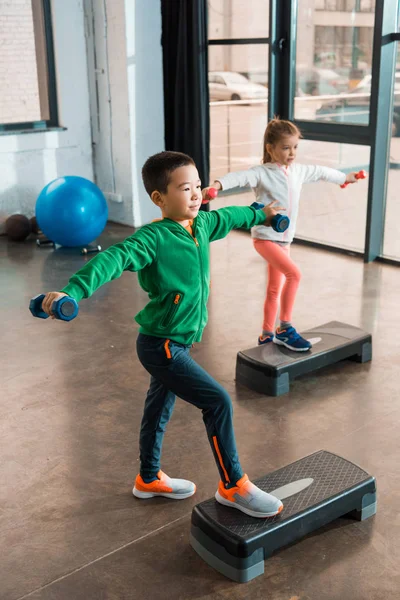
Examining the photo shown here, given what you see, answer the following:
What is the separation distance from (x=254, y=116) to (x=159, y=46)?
1.04m

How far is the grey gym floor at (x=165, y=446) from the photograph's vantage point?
2154 mm

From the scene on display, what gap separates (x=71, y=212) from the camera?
18.4 feet

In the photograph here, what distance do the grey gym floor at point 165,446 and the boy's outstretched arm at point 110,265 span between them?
2.97ft

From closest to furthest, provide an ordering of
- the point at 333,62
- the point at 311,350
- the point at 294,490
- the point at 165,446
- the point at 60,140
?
the point at 294,490 → the point at 165,446 → the point at 311,350 → the point at 333,62 → the point at 60,140

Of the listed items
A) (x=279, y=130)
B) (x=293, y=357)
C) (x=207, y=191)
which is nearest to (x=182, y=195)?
(x=207, y=191)

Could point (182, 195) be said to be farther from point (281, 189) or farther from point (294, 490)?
point (281, 189)

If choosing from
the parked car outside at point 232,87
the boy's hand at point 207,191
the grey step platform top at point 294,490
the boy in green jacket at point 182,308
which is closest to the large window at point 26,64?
the parked car outside at point 232,87

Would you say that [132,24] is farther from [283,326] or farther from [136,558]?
[136,558]

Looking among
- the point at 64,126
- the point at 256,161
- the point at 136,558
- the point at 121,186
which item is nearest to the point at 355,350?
the point at 136,558

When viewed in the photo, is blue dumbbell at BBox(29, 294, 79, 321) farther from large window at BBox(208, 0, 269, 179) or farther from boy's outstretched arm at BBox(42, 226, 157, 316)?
large window at BBox(208, 0, 269, 179)

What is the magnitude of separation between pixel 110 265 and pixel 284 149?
1700mm

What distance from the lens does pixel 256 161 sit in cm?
639

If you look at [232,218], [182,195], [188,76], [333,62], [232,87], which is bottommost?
[232,218]

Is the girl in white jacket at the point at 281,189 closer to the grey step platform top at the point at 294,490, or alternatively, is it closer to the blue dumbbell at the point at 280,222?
the blue dumbbell at the point at 280,222
